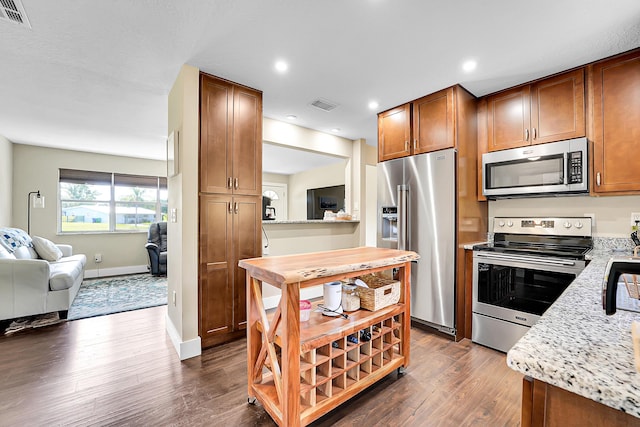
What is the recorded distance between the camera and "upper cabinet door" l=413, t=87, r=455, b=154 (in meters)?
2.78

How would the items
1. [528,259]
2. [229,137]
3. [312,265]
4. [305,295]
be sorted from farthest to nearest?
[305,295], [229,137], [528,259], [312,265]

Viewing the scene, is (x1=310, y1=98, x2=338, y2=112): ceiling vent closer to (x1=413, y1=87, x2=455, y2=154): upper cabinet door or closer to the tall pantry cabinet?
the tall pantry cabinet

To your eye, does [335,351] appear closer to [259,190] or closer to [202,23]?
[259,190]

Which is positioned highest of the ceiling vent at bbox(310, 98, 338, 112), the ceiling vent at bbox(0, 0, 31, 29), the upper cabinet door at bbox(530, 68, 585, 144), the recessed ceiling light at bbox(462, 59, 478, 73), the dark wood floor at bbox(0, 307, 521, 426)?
the ceiling vent at bbox(0, 0, 31, 29)

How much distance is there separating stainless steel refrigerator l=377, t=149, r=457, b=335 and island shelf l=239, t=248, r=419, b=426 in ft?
3.14

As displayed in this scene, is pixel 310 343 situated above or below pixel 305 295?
above

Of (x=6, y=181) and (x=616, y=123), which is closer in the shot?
(x=616, y=123)

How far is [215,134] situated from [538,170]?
118 inches

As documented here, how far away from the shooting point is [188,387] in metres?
2.01

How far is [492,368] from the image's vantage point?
7.39 ft

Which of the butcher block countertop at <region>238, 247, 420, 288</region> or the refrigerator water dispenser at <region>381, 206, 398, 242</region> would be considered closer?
the butcher block countertop at <region>238, 247, 420, 288</region>

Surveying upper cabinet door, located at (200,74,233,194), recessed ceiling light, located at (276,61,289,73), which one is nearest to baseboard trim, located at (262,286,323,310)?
upper cabinet door, located at (200,74,233,194)

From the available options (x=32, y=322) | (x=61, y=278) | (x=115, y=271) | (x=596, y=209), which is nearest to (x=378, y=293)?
(x=596, y=209)

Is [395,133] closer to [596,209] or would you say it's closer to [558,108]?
[558,108]
